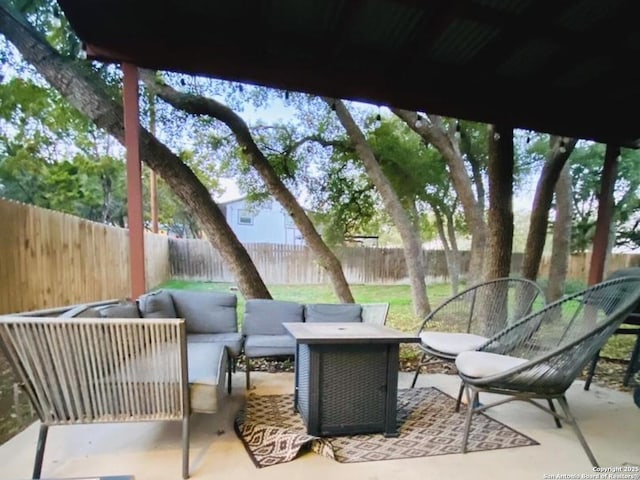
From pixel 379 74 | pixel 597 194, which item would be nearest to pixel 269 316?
pixel 379 74

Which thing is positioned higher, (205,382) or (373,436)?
(205,382)

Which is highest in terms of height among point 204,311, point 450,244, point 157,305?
point 450,244

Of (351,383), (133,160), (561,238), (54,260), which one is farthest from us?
(561,238)

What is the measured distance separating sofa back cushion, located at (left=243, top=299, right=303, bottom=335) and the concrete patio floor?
2.48ft

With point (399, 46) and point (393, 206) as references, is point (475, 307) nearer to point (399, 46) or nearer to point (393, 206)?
point (393, 206)

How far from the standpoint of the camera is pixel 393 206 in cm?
461

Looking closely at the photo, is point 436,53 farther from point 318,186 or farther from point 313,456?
point 313,456

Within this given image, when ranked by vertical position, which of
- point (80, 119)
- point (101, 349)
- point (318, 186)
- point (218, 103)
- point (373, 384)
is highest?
point (218, 103)

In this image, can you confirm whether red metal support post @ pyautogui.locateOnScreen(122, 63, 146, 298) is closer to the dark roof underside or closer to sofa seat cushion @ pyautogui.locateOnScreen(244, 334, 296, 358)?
the dark roof underside

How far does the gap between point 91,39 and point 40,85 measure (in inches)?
76.8

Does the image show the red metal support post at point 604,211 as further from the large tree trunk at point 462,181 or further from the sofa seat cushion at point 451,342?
the sofa seat cushion at point 451,342

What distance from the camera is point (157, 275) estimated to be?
15.6 feet

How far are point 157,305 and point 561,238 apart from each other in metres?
5.70

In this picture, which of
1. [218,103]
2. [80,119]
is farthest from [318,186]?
[80,119]
